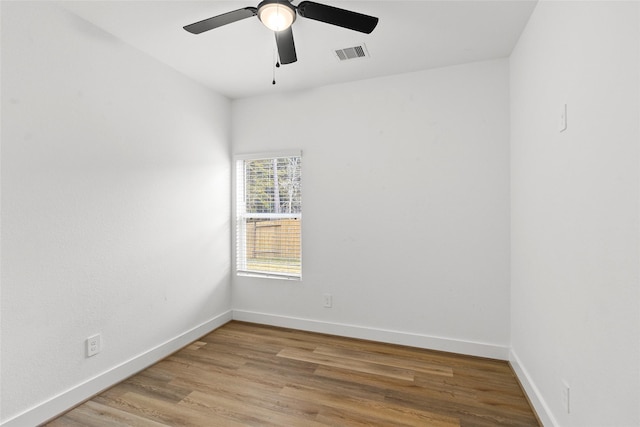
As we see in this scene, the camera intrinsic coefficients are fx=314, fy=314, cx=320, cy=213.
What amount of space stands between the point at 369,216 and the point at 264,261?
1.32 metres

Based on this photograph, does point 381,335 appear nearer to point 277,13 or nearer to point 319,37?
point 319,37

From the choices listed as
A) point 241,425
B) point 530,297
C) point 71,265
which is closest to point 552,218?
point 530,297

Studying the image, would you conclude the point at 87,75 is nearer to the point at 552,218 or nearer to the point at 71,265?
the point at 71,265

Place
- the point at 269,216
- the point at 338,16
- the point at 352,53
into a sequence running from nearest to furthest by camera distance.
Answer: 1. the point at 338,16
2. the point at 352,53
3. the point at 269,216

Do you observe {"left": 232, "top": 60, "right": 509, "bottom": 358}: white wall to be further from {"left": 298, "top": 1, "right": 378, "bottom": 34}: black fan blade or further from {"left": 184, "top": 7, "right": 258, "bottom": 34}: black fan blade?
{"left": 184, "top": 7, "right": 258, "bottom": 34}: black fan blade

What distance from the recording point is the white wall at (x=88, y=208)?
1.79 m

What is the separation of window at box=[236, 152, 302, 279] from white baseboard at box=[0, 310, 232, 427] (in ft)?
2.87

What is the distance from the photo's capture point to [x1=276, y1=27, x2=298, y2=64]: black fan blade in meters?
1.86

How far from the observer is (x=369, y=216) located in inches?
120

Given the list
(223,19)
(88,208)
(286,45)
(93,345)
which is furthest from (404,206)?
(93,345)

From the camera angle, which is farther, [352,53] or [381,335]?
[381,335]

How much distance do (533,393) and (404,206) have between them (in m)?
1.63

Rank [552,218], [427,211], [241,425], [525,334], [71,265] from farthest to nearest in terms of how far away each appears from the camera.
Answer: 1. [427,211]
2. [525,334]
3. [71,265]
4. [241,425]
5. [552,218]

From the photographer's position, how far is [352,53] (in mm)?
2541
